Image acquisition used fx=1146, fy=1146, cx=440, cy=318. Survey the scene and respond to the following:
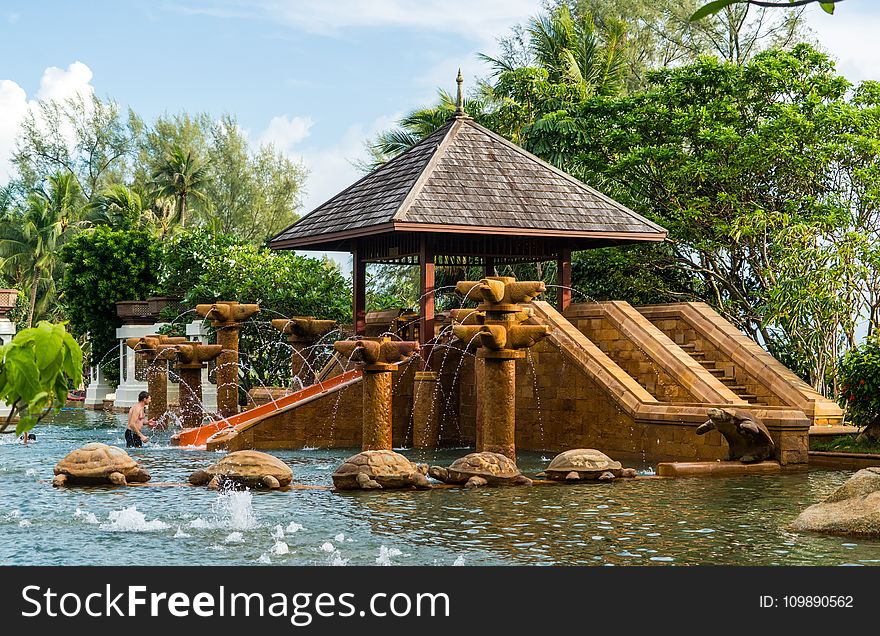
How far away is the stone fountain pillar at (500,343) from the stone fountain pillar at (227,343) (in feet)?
23.4

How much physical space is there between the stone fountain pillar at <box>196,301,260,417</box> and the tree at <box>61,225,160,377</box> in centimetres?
1112

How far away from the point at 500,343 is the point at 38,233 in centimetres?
3626

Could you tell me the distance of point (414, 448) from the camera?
19391 millimetres

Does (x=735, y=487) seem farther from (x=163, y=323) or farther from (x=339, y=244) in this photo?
(x=163, y=323)

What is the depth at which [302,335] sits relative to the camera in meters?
23.2

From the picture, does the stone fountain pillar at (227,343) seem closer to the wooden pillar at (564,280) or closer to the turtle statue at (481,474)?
the wooden pillar at (564,280)

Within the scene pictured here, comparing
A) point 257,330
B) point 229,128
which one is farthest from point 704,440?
point 229,128

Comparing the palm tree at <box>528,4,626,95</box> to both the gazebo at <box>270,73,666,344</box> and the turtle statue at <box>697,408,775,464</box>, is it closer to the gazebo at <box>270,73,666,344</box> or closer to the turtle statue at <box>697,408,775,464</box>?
the gazebo at <box>270,73,666,344</box>

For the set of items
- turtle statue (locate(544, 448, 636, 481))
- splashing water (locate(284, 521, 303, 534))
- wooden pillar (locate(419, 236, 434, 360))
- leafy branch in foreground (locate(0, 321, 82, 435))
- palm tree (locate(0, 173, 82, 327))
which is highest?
palm tree (locate(0, 173, 82, 327))

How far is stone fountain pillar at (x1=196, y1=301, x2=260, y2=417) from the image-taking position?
21703mm

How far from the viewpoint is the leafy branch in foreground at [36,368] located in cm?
441

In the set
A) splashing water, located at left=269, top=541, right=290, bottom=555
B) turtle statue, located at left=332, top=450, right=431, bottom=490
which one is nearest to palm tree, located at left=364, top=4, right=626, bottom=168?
turtle statue, located at left=332, top=450, right=431, bottom=490

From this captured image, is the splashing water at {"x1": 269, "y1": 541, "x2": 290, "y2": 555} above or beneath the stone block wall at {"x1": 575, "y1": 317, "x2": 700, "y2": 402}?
beneath

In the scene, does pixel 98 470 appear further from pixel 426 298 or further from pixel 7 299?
pixel 7 299
